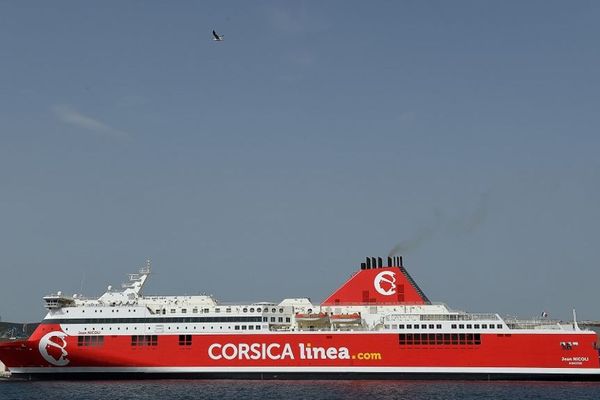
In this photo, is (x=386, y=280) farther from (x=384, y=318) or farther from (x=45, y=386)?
(x=45, y=386)

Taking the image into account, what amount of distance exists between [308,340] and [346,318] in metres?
2.76

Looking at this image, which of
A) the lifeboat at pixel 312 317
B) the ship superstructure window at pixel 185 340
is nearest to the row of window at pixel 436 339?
the lifeboat at pixel 312 317

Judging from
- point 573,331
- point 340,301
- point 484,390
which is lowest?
point 484,390

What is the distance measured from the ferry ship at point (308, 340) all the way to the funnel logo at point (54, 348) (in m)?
0.06

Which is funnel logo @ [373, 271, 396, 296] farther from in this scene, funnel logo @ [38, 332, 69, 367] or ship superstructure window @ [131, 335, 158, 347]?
funnel logo @ [38, 332, 69, 367]

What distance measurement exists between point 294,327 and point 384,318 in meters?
5.40

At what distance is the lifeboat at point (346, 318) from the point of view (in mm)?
37125

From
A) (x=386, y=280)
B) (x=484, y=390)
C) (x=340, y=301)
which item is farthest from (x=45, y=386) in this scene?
(x=484, y=390)

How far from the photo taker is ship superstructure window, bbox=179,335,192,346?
36531 millimetres

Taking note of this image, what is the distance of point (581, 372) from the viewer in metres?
34.7

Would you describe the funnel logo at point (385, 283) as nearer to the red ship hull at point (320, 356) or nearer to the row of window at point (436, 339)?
the red ship hull at point (320, 356)

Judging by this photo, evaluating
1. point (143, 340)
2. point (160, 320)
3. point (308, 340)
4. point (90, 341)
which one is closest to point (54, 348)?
point (90, 341)

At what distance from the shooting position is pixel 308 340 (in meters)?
36.0

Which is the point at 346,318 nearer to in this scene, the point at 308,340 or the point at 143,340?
the point at 308,340
